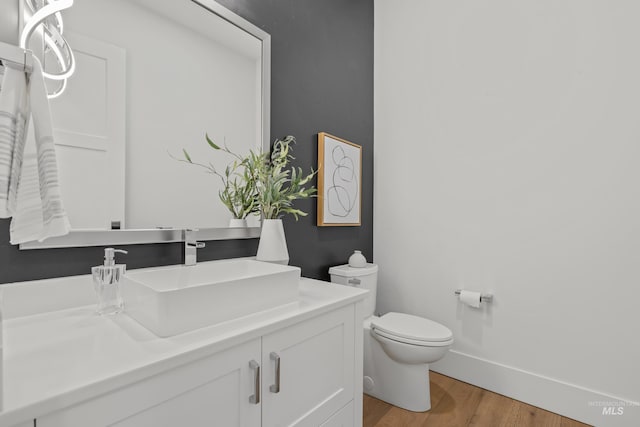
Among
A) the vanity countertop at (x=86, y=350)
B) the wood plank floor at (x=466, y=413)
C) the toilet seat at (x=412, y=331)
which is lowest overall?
the wood plank floor at (x=466, y=413)

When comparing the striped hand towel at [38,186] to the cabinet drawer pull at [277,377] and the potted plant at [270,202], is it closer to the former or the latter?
the cabinet drawer pull at [277,377]

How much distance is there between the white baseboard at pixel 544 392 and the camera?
1581mm

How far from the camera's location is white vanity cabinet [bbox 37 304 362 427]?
0.62 m

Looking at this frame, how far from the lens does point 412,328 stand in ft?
5.77

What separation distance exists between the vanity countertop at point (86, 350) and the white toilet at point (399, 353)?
2.89ft

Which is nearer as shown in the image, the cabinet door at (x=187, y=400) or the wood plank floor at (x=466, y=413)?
the cabinet door at (x=187, y=400)

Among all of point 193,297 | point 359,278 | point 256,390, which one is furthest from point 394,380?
point 193,297

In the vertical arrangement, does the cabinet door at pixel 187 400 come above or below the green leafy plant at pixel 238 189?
below

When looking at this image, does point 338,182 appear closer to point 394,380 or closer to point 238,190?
point 238,190

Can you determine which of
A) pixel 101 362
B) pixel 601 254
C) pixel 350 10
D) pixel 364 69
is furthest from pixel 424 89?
pixel 101 362

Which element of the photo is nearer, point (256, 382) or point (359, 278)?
point (256, 382)

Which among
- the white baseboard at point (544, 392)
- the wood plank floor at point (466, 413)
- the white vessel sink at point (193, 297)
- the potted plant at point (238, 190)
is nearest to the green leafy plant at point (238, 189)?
the potted plant at point (238, 190)

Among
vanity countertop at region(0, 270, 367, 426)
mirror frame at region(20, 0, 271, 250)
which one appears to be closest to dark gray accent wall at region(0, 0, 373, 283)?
mirror frame at region(20, 0, 271, 250)

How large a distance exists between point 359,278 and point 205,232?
1.02 meters
